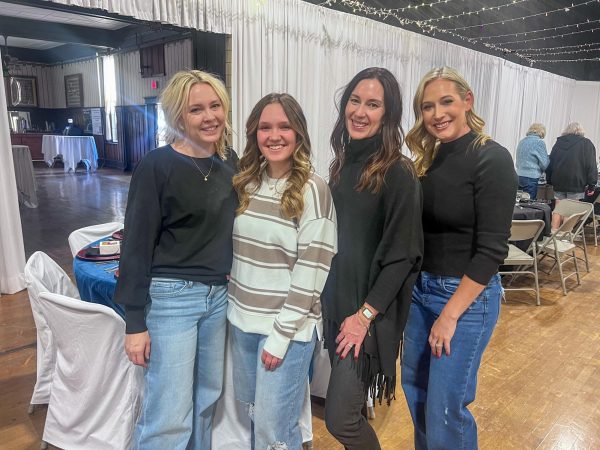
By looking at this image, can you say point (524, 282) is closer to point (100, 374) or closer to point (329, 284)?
point (329, 284)

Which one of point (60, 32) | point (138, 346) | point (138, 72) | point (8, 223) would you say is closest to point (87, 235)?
point (8, 223)

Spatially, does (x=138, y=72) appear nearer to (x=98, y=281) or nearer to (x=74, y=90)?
(x=74, y=90)

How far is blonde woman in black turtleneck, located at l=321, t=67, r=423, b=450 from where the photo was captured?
1289 millimetres

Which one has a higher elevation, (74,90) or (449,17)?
(449,17)

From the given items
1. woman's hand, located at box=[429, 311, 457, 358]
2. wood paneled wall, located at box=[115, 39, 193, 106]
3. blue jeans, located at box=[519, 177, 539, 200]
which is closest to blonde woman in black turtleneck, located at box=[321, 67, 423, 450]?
woman's hand, located at box=[429, 311, 457, 358]

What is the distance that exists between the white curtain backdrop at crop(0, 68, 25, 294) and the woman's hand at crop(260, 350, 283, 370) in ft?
10.9

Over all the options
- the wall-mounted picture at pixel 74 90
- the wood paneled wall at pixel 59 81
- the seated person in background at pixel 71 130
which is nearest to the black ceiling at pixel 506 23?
the wood paneled wall at pixel 59 81

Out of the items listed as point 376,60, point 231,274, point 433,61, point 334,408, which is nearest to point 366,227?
point 231,274

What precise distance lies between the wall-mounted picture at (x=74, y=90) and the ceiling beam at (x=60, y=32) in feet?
9.31

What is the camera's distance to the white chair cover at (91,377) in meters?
1.69

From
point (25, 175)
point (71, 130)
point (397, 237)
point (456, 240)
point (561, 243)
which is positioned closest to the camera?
point (397, 237)

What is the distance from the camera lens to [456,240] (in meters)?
1.38

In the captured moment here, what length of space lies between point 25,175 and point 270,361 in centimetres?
742

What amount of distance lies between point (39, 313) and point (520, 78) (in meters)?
9.69
